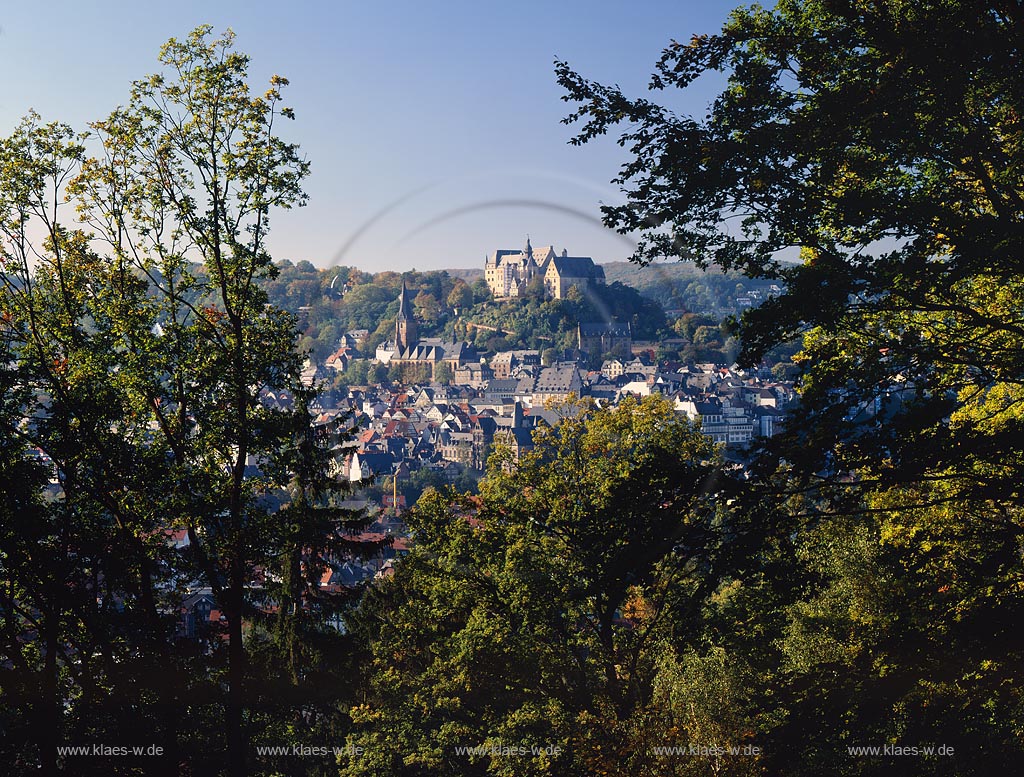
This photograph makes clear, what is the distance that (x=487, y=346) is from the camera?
112 meters

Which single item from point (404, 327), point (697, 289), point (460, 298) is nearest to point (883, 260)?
point (697, 289)

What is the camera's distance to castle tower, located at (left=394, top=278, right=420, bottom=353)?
378 ft

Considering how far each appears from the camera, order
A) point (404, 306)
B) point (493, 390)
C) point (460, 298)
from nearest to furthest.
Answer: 1. point (493, 390)
2. point (404, 306)
3. point (460, 298)

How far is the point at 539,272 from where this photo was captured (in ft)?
397

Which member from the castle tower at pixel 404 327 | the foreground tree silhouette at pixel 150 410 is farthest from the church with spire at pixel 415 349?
the foreground tree silhouette at pixel 150 410

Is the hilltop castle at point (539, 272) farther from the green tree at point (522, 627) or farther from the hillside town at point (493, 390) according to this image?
the green tree at point (522, 627)

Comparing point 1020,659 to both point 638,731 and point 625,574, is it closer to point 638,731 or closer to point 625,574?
point 625,574

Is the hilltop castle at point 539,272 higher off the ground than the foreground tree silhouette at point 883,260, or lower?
higher

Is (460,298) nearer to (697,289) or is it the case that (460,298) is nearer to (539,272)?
(539,272)

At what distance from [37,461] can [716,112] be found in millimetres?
5351

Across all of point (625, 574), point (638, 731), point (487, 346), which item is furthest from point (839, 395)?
point (487, 346)

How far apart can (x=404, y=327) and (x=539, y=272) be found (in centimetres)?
1787

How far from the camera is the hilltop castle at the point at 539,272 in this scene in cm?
11600

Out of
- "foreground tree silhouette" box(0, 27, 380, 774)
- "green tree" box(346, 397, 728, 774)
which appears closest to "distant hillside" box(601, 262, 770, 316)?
"green tree" box(346, 397, 728, 774)
